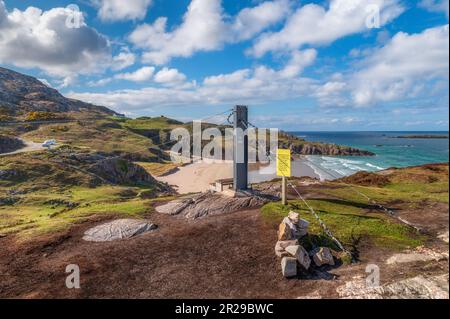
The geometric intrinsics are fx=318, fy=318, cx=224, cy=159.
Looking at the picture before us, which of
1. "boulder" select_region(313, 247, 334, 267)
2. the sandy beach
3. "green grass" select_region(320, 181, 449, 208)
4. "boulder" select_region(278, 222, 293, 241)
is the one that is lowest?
the sandy beach

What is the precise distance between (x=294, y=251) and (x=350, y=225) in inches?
211

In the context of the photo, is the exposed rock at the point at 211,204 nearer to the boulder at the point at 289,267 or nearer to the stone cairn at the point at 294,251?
the stone cairn at the point at 294,251

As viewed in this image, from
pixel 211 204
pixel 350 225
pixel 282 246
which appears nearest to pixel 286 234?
pixel 282 246

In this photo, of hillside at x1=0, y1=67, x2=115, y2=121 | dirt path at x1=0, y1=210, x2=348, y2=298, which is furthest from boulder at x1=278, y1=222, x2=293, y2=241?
hillside at x1=0, y1=67, x2=115, y2=121

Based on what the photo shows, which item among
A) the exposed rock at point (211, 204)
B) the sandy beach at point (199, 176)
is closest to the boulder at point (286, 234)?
the exposed rock at point (211, 204)

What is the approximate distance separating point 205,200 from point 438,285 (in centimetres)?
1379

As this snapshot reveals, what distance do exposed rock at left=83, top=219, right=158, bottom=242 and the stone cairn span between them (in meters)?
7.39

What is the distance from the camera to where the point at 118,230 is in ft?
55.2

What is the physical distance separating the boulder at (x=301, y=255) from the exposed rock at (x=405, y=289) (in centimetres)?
186

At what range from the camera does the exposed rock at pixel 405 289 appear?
32.4 feet

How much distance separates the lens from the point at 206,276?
12.3 m

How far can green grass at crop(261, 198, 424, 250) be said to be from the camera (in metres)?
14.8

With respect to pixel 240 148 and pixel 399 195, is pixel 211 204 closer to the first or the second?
pixel 240 148

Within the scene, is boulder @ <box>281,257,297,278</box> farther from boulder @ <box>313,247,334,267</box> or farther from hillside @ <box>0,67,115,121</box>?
hillside @ <box>0,67,115,121</box>
